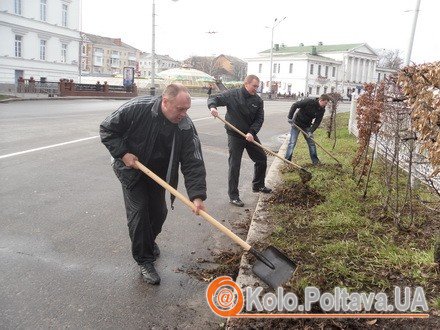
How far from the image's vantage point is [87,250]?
4133 millimetres

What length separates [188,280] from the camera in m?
3.73

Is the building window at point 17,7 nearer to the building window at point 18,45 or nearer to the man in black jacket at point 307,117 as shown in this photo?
the building window at point 18,45

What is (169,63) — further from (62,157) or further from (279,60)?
(62,157)

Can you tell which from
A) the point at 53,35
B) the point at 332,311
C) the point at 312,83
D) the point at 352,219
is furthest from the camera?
the point at 312,83

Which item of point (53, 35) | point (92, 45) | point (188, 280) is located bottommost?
point (188, 280)

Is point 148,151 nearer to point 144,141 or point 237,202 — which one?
point 144,141

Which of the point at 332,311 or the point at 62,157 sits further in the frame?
the point at 62,157

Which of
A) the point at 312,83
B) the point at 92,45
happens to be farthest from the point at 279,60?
the point at 92,45

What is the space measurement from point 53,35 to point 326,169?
3748 cm

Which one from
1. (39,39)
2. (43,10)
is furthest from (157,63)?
(39,39)

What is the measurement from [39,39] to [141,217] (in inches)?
1537

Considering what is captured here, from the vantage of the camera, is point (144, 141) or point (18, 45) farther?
point (18, 45)

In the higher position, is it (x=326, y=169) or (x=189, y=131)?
(x=189, y=131)

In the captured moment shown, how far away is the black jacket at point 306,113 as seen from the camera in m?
8.79
